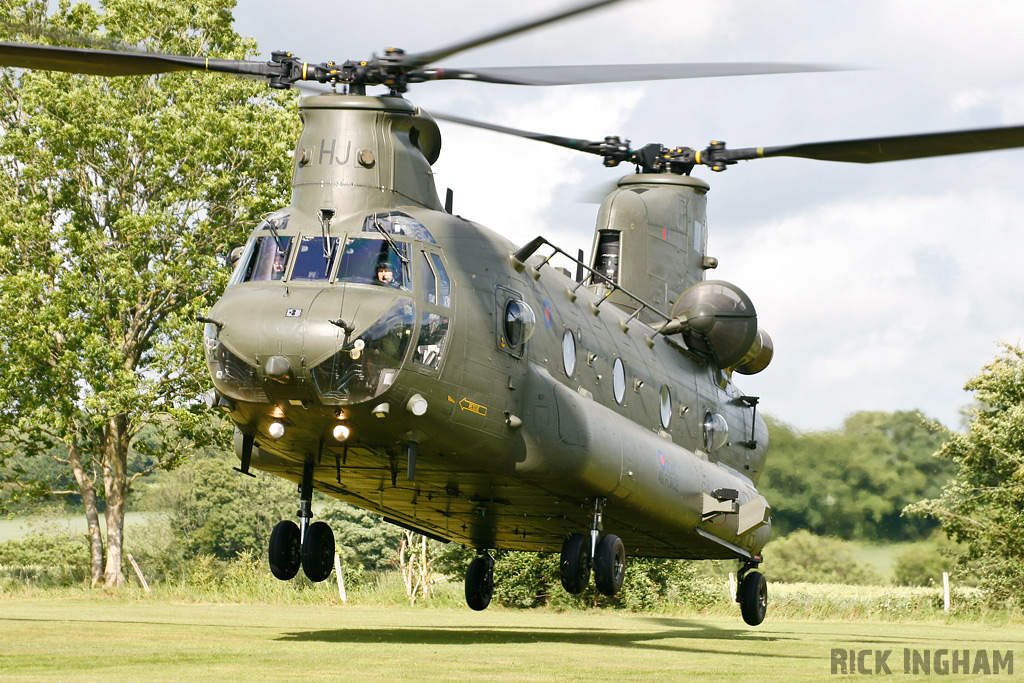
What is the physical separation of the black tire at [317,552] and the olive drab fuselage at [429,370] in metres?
0.71

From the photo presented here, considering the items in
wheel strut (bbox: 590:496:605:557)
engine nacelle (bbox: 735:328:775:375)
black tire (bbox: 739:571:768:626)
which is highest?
engine nacelle (bbox: 735:328:775:375)

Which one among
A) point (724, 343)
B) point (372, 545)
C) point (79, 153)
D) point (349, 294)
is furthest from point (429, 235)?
point (372, 545)

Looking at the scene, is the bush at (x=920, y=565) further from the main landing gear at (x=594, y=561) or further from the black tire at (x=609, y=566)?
the main landing gear at (x=594, y=561)

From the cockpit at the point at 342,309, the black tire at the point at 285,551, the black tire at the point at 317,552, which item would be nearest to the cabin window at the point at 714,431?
the black tire at the point at 317,552

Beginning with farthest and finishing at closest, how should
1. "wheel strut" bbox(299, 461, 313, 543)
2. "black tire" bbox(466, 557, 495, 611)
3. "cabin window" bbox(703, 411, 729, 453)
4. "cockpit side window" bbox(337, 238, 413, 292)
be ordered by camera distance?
"cabin window" bbox(703, 411, 729, 453), "black tire" bbox(466, 557, 495, 611), "wheel strut" bbox(299, 461, 313, 543), "cockpit side window" bbox(337, 238, 413, 292)

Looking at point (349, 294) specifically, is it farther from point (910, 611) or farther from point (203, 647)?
point (910, 611)

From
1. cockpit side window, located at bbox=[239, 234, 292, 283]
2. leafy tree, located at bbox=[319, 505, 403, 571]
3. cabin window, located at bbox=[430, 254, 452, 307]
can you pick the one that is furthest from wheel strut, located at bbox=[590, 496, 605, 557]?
leafy tree, located at bbox=[319, 505, 403, 571]

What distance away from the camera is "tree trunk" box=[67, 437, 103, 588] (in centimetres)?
3756

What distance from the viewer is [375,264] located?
14.0m

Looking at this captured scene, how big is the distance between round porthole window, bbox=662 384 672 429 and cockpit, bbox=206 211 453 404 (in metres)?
6.63

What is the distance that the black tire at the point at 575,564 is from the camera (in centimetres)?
1669

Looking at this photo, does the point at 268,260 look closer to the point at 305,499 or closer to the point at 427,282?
the point at 427,282

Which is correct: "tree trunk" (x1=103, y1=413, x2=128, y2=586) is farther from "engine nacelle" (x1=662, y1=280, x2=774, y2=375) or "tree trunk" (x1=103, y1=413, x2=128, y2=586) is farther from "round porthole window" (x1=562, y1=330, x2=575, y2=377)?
"round porthole window" (x1=562, y1=330, x2=575, y2=377)

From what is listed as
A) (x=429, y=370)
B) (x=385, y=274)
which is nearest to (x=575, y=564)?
(x=429, y=370)
